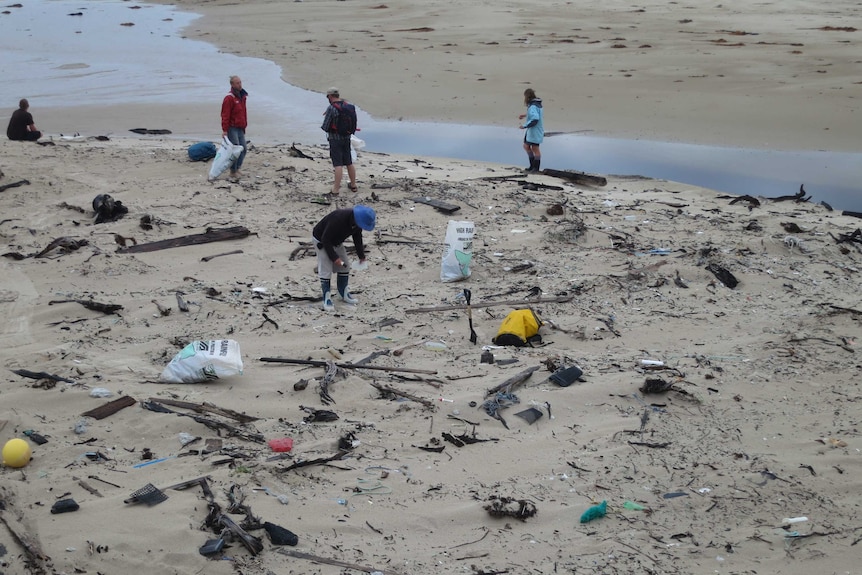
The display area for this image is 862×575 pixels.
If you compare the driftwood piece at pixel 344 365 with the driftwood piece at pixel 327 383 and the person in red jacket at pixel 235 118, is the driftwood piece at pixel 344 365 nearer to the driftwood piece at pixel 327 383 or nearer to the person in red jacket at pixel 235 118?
the driftwood piece at pixel 327 383

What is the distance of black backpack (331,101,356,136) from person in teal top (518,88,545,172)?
137 inches

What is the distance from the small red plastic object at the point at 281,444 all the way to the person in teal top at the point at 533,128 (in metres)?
9.40

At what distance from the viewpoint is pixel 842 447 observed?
6.04m

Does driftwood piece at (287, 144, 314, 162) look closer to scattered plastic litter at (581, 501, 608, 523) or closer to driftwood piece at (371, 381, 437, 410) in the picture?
driftwood piece at (371, 381, 437, 410)

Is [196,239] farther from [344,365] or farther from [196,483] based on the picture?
[196,483]

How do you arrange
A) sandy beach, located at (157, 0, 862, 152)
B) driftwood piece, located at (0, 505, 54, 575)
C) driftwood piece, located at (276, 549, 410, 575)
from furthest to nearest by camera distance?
1. sandy beach, located at (157, 0, 862, 152)
2. driftwood piece, located at (276, 549, 410, 575)
3. driftwood piece, located at (0, 505, 54, 575)

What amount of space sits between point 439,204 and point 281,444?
6.66 m

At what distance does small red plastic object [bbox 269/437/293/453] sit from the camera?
19.1ft

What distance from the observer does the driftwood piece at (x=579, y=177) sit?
13.7 m

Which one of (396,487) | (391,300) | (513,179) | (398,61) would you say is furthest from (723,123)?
(396,487)

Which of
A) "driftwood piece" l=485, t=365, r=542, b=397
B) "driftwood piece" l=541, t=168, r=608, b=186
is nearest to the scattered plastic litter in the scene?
"driftwood piece" l=485, t=365, r=542, b=397

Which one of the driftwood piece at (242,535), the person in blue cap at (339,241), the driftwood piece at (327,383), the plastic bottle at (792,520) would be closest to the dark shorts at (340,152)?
the person in blue cap at (339,241)

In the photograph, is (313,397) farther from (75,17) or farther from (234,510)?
(75,17)

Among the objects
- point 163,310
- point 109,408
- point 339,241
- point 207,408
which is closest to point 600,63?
point 339,241
